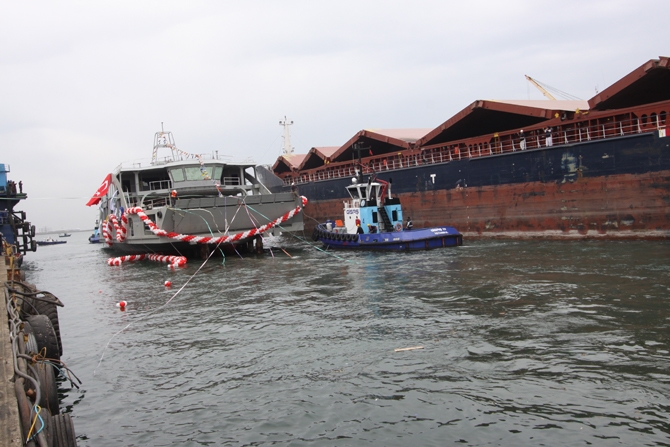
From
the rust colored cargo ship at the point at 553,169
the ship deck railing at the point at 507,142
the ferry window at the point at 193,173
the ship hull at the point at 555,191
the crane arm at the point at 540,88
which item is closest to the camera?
the ship hull at the point at 555,191

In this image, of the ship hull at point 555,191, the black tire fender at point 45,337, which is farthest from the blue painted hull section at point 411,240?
the black tire fender at point 45,337

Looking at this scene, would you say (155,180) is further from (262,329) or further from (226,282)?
(262,329)

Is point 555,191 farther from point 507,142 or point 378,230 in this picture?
point 378,230

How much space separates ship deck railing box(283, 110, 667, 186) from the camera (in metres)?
23.8

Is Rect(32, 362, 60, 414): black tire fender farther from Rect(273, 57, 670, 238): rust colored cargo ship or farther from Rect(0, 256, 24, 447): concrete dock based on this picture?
Rect(273, 57, 670, 238): rust colored cargo ship

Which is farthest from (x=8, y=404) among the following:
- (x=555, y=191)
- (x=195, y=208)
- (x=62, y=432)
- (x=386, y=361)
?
(x=555, y=191)

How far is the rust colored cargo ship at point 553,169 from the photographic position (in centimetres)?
2208

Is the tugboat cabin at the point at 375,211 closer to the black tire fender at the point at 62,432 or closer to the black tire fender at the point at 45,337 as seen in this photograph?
the black tire fender at the point at 45,337

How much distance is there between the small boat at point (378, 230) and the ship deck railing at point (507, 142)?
117 inches

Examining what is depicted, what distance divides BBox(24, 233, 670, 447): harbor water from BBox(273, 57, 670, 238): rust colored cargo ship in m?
7.99

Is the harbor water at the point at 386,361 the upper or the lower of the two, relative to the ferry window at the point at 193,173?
lower

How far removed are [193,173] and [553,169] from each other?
1776cm

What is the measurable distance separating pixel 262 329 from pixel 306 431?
477 cm

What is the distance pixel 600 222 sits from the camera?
23.3 meters
